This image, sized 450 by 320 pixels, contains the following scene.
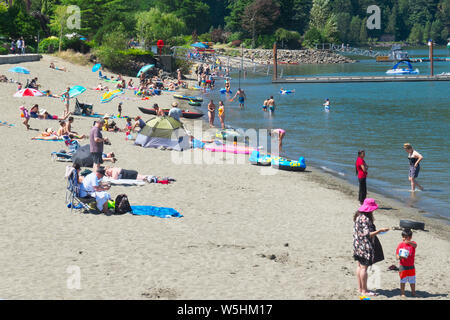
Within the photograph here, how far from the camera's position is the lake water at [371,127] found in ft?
71.4

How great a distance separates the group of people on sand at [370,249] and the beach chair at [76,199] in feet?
22.6

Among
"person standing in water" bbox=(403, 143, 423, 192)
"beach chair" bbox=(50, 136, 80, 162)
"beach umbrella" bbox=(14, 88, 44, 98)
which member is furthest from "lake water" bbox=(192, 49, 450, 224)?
"beach umbrella" bbox=(14, 88, 44, 98)

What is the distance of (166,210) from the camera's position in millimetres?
14641

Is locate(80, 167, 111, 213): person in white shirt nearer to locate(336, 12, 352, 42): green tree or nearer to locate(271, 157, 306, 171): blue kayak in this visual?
locate(271, 157, 306, 171): blue kayak

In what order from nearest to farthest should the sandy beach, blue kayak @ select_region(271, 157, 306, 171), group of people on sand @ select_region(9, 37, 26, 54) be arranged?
the sandy beach < blue kayak @ select_region(271, 157, 306, 171) < group of people on sand @ select_region(9, 37, 26, 54)

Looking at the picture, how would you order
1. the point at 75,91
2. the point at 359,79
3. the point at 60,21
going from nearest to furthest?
Answer: the point at 75,91 < the point at 60,21 < the point at 359,79

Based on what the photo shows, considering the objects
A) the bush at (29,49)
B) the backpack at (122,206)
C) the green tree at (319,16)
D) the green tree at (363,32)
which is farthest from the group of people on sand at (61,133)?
the green tree at (363,32)

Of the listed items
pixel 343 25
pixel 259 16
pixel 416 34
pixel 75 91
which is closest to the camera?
pixel 75 91

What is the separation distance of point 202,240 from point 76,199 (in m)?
3.57

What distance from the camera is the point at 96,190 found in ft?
47.4

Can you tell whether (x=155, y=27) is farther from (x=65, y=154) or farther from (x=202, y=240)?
(x=202, y=240)

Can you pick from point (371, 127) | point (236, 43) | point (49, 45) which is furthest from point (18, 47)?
point (236, 43)

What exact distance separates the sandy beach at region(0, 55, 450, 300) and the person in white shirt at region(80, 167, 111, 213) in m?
0.57

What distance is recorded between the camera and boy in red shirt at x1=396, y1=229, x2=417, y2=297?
9.84 m
